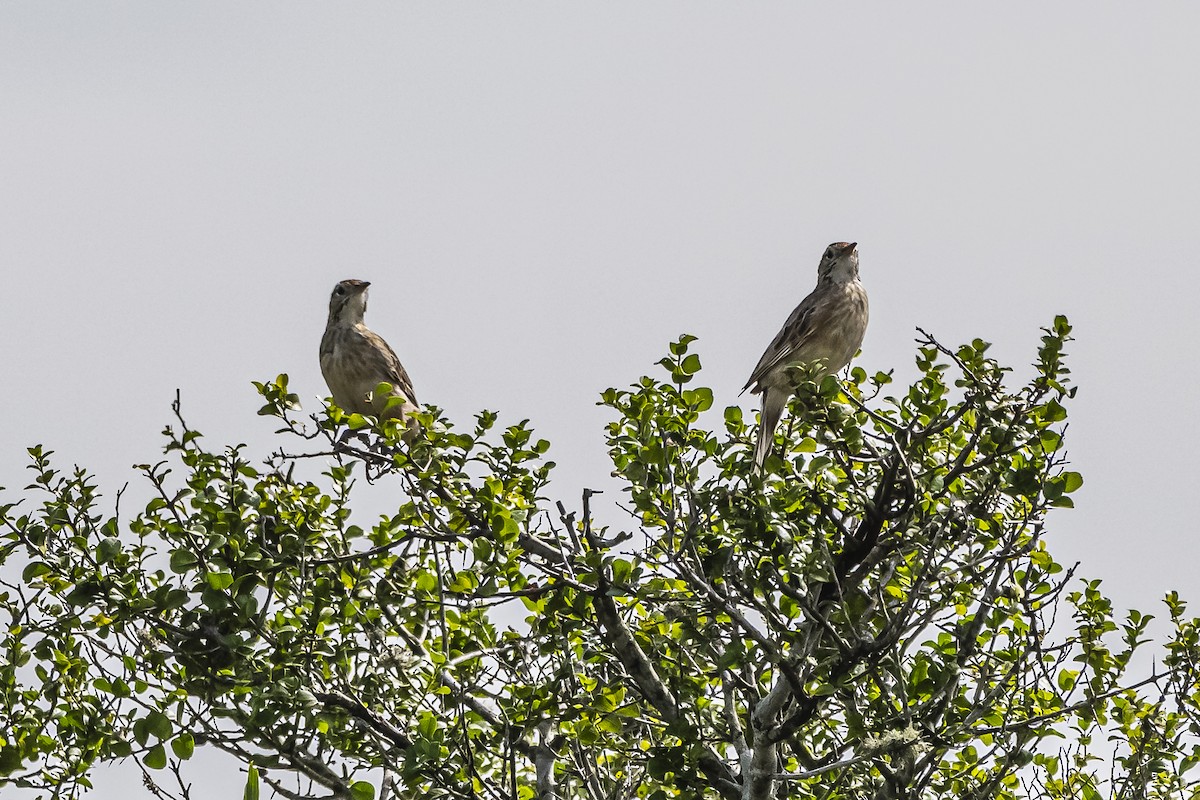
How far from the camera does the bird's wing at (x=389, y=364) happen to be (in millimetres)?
10602

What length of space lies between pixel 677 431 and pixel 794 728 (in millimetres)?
1381

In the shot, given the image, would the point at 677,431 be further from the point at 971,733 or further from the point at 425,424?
the point at 971,733

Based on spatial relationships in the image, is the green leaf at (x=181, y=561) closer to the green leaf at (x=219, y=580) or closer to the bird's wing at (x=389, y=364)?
the green leaf at (x=219, y=580)

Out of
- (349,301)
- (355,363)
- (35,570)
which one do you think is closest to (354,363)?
(355,363)

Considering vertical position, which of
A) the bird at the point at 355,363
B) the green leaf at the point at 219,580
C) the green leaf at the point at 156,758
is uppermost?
the bird at the point at 355,363

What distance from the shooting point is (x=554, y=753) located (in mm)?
7211

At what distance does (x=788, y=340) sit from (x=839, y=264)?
1244mm

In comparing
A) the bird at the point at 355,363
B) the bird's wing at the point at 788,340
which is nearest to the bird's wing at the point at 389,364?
the bird at the point at 355,363

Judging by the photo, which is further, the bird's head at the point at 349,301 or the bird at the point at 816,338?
the bird's head at the point at 349,301

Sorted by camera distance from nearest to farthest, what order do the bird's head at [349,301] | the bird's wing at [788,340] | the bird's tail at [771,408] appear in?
the bird's tail at [771,408] → the bird's wing at [788,340] → the bird's head at [349,301]

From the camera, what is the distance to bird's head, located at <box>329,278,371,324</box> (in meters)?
11.2

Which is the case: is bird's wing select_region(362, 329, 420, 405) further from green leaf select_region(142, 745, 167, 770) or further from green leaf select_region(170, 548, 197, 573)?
green leaf select_region(142, 745, 167, 770)

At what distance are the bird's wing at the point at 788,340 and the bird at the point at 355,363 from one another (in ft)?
9.11

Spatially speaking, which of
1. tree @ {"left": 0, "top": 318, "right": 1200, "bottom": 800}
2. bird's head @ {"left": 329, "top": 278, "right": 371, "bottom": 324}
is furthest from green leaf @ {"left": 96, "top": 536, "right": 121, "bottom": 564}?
bird's head @ {"left": 329, "top": 278, "right": 371, "bottom": 324}
